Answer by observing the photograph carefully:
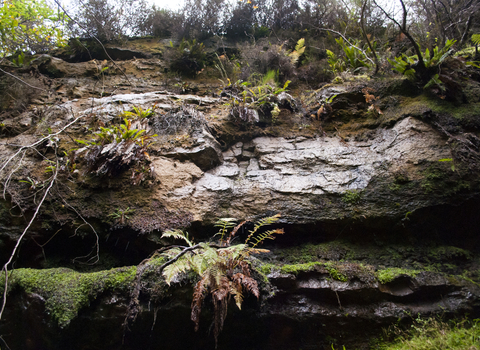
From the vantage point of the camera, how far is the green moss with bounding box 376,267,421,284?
10.1ft

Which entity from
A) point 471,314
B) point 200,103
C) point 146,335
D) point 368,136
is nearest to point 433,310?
point 471,314

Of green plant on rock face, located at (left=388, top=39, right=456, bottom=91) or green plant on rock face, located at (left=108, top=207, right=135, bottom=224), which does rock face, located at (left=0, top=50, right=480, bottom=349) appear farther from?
green plant on rock face, located at (left=388, top=39, right=456, bottom=91)

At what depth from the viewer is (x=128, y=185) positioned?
4.02m

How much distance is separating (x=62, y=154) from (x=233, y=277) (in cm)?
388

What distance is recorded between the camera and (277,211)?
12.4ft

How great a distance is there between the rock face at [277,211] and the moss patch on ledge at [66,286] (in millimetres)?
34

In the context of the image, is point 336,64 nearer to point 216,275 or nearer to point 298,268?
point 298,268

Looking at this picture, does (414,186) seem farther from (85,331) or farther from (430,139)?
(85,331)

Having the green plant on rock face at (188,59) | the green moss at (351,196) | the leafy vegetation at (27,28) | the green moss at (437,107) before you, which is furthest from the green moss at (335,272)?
the leafy vegetation at (27,28)

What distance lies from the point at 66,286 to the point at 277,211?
283 cm

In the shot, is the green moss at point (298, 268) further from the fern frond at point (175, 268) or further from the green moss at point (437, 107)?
the green moss at point (437, 107)

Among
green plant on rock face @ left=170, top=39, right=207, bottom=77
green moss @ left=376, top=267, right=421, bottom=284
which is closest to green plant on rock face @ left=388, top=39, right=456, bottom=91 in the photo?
green moss @ left=376, top=267, right=421, bottom=284

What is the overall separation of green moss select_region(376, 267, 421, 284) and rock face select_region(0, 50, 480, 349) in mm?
25

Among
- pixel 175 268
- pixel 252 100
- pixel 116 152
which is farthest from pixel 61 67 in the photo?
pixel 175 268
